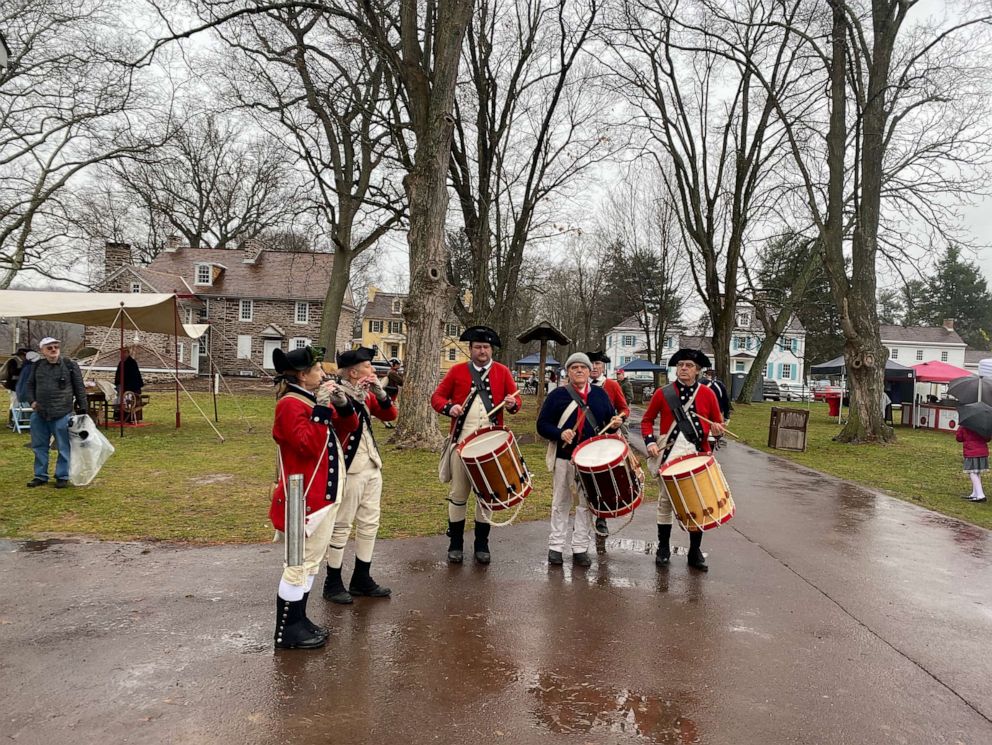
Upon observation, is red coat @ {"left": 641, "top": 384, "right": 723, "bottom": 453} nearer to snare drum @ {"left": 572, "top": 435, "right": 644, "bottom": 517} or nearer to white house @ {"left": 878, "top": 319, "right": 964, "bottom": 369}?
snare drum @ {"left": 572, "top": 435, "right": 644, "bottom": 517}

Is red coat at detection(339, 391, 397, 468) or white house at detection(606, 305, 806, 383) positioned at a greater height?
white house at detection(606, 305, 806, 383)

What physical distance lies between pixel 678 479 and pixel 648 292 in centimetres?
4219

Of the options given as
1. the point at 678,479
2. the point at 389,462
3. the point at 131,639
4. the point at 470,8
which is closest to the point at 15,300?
the point at 389,462

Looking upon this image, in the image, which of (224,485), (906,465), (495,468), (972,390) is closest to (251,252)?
(224,485)

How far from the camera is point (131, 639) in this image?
13.5ft

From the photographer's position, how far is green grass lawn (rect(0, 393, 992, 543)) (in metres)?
6.94

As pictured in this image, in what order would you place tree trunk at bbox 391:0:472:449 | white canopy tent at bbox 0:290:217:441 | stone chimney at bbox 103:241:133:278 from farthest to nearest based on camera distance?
stone chimney at bbox 103:241:133:278 < white canopy tent at bbox 0:290:217:441 < tree trunk at bbox 391:0:472:449

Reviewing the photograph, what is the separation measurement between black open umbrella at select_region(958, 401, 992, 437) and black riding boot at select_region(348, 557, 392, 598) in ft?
28.1

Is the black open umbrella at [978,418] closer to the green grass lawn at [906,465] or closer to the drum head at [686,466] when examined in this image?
the green grass lawn at [906,465]

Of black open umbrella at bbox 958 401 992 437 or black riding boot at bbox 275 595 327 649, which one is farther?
black open umbrella at bbox 958 401 992 437

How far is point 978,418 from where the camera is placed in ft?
31.2

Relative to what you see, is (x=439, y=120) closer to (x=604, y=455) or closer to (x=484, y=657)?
(x=604, y=455)

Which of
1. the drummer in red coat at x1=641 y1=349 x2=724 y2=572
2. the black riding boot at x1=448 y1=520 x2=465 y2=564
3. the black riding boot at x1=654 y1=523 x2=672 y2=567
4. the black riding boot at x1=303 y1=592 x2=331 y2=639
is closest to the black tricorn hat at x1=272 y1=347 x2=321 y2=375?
the black riding boot at x1=303 y1=592 x2=331 y2=639

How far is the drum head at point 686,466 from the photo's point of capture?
5.56 m
